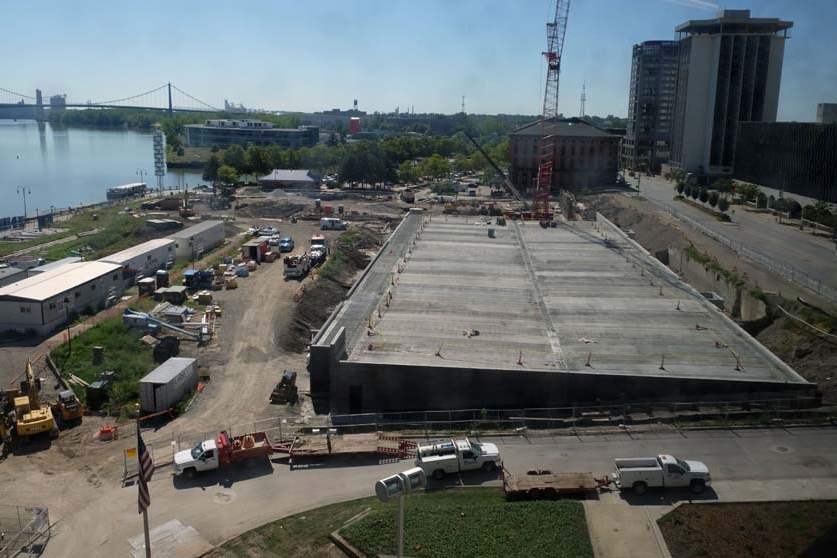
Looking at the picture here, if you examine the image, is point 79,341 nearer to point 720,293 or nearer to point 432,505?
point 432,505

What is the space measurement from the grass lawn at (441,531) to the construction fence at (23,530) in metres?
2.35

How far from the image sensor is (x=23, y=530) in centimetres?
893

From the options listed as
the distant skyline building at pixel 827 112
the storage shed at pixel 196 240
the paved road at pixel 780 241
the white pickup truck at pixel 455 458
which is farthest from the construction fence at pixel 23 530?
the distant skyline building at pixel 827 112

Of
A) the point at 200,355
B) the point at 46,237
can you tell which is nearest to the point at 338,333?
the point at 200,355

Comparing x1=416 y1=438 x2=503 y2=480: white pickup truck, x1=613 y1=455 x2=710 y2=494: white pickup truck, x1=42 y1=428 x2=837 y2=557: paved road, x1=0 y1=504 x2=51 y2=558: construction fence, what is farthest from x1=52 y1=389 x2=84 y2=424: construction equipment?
x1=613 y1=455 x2=710 y2=494: white pickup truck

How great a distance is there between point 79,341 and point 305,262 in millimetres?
9646

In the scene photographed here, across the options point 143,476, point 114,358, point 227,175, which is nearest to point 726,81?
point 227,175

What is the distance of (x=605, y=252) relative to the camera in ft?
82.8

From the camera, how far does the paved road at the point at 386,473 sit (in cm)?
908

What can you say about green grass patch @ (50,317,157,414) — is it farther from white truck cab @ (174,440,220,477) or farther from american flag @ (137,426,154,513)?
american flag @ (137,426,154,513)

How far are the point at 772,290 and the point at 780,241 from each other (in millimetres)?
7831

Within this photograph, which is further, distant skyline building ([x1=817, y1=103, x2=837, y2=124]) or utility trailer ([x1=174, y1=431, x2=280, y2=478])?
distant skyline building ([x1=817, y1=103, x2=837, y2=124])

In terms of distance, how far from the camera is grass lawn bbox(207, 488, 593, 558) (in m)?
8.03

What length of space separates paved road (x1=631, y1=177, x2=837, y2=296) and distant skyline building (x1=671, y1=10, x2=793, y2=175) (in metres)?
19.0
